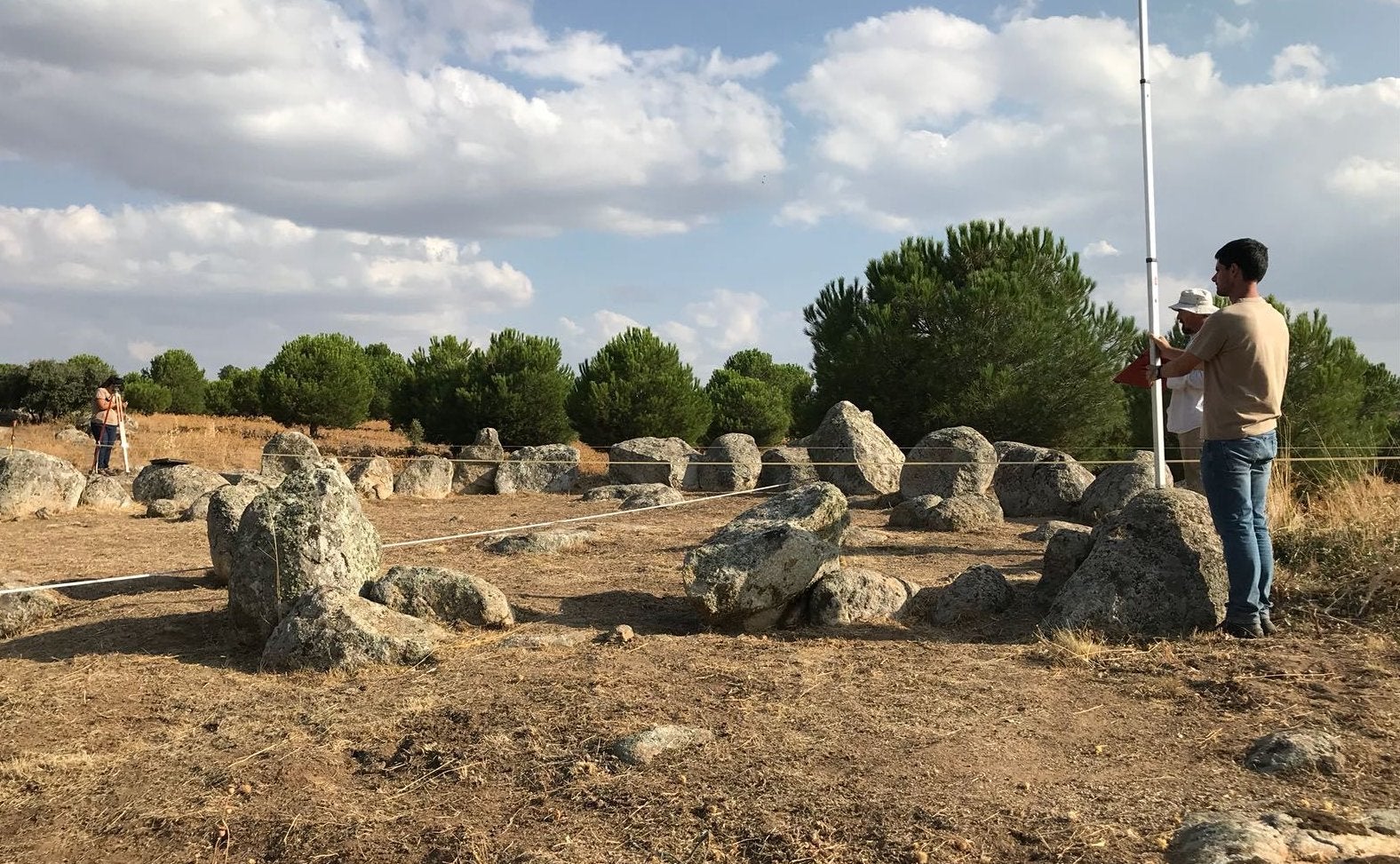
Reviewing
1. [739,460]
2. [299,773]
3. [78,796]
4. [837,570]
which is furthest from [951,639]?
[739,460]

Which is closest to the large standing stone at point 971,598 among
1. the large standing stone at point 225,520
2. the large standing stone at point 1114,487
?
the large standing stone at point 225,520

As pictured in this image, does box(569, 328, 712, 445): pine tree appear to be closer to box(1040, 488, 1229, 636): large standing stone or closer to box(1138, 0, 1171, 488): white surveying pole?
box(1138, 0, 1171, 488): white surveying pole

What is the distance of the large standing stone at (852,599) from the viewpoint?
608 centimetres

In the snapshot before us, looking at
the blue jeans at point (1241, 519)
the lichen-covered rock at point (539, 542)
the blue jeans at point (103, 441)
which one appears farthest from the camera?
the blue jeans at point (103, 441)

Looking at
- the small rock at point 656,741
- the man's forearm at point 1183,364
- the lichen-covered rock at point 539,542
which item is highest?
the man's forearm at point 1183,364

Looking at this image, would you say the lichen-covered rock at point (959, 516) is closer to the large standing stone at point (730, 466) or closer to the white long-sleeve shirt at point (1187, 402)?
the white long-sleeve shirt at point (1187, 402)

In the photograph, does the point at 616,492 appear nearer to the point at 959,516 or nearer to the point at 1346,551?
the point at 959,516

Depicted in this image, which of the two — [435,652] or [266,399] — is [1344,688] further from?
[266,399]

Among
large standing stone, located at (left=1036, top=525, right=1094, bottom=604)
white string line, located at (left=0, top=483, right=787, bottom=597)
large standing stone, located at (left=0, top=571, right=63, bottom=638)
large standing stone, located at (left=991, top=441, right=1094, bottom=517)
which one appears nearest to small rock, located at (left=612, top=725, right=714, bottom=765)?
large standing stone, located at (left=1036, top=525, right=1094, bottom=604)

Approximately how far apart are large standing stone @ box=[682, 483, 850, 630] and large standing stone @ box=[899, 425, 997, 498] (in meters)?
7.36

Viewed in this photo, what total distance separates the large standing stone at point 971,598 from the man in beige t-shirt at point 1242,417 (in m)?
1.20

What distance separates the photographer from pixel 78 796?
3.95 metres

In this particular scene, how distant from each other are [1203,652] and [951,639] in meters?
1.20

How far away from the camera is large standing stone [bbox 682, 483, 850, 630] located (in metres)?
5.84
